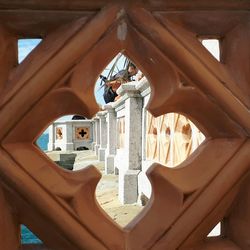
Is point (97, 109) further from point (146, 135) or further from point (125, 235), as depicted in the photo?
point (146, 135)

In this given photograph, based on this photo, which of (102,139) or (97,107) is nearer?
(97,107)

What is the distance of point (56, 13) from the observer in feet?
1.60

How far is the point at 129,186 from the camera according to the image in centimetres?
376

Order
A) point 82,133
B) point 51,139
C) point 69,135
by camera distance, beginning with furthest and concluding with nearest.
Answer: point 51,139
point 82,133
point 69,135

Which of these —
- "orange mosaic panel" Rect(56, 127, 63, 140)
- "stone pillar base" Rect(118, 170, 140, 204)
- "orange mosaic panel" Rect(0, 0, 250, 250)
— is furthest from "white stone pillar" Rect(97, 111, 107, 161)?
"orange mosaic panel" Rect(0, 0, 250, 250)

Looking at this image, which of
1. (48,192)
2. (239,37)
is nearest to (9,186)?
(48,192)

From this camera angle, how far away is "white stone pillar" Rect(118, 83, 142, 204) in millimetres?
3578

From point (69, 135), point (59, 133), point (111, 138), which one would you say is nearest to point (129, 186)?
point (111, 138)

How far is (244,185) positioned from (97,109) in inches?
9.4

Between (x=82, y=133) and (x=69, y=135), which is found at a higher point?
(x=82, y=133)

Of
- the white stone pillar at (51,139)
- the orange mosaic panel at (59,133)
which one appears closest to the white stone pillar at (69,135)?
the orange mosaic panel at (59,133)

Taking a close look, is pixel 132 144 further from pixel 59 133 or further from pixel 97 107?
pixel 59 133

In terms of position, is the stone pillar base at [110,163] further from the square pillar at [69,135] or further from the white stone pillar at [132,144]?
the square pillar at [69,135]

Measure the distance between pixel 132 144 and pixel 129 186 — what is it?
1.53 ft
